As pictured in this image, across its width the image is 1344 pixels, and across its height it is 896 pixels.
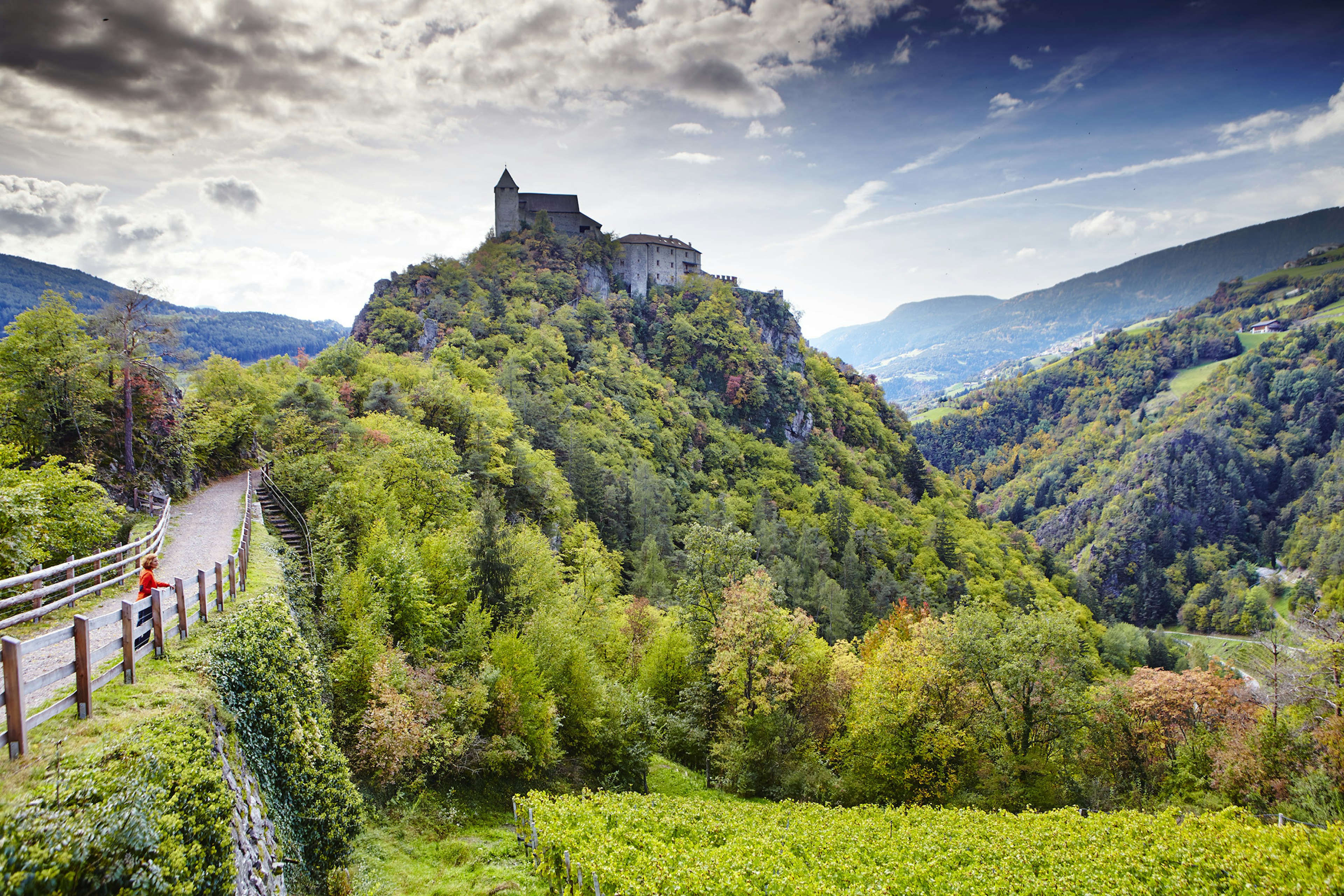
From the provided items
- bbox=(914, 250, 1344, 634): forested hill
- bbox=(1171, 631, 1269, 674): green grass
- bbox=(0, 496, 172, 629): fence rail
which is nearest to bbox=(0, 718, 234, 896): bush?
bbox=(0, 496, 172, 629): fence rail

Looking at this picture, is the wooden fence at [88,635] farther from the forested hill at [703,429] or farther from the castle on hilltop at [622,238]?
the castle on hilltop at [622,238]

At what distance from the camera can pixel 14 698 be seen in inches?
272

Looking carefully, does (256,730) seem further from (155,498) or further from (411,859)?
(155,498)

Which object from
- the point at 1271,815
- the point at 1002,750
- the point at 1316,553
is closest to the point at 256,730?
the point at 1002,750

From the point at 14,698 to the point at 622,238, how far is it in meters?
127

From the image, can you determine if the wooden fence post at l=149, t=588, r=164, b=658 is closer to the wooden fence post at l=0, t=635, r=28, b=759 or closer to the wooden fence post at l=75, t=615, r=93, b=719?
the wooden fence post at l=75, t=615, r=93, b=719

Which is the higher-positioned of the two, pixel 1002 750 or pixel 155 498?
pixel 155 498

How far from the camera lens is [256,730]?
472 inches

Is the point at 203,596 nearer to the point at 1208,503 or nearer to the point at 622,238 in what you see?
the point at 622,238

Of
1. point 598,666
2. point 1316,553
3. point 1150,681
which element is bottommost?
point 1316,553

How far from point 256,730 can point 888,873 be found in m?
15.8

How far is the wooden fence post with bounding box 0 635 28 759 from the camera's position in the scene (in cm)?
673

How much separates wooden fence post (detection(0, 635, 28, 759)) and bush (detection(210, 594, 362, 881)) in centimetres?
→ 405

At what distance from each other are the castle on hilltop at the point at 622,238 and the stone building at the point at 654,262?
82 millimetres
